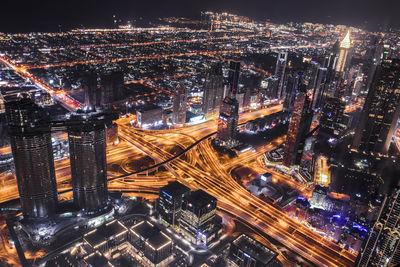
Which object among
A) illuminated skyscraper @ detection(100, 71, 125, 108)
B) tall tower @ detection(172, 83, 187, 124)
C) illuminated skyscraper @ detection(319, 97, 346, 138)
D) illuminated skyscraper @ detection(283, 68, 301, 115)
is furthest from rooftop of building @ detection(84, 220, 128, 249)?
illuminated skyscraper @ detection(283, 68, 301, 115)

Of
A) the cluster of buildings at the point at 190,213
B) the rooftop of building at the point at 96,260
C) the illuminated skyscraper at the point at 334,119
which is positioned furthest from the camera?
the illuminated skyscraper at the point at 334,119

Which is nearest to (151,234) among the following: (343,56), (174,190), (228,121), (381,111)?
(174,190)

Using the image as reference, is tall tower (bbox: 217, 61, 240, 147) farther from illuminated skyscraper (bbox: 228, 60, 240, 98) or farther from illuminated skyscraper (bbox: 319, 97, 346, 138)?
illuminated skyscraper (bbox: 319, 97, 346, 138)

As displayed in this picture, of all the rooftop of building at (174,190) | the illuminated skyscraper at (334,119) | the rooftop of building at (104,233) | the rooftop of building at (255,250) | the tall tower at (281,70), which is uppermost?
the tall tower at (281,70)

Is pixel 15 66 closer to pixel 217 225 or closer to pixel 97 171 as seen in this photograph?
pixel 97 171

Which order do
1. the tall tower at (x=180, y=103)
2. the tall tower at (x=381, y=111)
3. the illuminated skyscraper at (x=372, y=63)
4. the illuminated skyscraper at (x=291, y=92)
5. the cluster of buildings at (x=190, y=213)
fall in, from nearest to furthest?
the cluster of buildings at (x=190, y=213)
the tall tower at (x=381, y=111)
the tall tower at (x=180, y=103)
the illuminated skyscraper at (x=291, y=92)
the illuminated skyscraper at (x=372, y=63)

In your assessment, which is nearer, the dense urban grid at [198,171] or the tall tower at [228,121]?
the dense urban grid at [198,171]

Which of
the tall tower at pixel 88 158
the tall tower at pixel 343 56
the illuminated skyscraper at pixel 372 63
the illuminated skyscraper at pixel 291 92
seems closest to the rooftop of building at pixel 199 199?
the tall tower at pixel 88 158

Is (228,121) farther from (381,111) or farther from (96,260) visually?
(96,260)

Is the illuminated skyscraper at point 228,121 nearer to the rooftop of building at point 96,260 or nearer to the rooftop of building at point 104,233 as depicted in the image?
the rooftop of building at point 104,233

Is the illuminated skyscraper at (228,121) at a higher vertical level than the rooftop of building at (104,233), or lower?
higher
